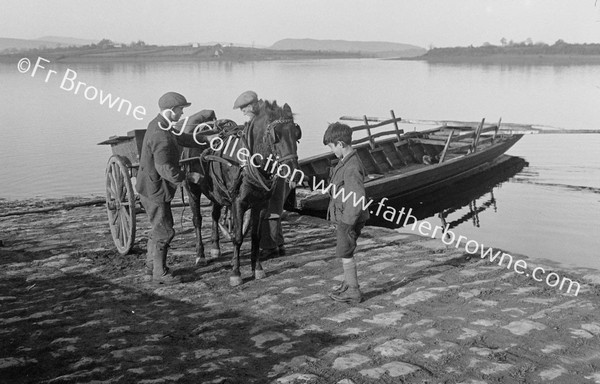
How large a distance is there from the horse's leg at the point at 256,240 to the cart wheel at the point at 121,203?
1.68 m

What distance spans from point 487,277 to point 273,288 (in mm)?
2778

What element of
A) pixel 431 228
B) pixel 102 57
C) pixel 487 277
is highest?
pixel 102 57

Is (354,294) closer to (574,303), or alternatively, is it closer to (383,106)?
(574,303)

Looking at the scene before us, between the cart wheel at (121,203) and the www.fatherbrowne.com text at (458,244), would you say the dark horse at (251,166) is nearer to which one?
the www.fatherbrowne.com text at (458,244)

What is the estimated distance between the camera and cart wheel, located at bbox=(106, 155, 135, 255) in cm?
783

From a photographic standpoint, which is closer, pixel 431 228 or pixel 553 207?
pixel 431 228

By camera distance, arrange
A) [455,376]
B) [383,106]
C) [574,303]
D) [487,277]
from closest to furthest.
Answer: [455,376]
[574,303]
[487,277]
[383,106]

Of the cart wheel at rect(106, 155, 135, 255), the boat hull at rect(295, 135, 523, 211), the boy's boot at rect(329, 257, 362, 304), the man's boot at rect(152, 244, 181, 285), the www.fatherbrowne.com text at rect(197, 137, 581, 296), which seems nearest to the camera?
the www.fatherbrowne.com text at rect(197, 137, 581, 296)

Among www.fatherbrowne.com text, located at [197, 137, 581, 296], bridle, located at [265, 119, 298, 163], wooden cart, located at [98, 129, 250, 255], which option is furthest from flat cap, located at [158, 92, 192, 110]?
wooden cart, located at [98, 129, 250, 255]

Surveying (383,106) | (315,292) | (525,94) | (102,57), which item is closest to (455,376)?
(315,292)

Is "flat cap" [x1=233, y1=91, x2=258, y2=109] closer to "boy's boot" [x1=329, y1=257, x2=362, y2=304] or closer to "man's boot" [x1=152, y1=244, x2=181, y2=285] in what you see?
"man's boot" [x1=152, y1=244, x2=181, y2=285]

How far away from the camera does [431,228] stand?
14.7m

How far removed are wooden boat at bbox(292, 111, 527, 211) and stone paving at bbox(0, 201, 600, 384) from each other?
5137 mm

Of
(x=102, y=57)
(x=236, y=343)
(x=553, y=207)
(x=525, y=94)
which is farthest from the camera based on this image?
(x=102, y=57)
